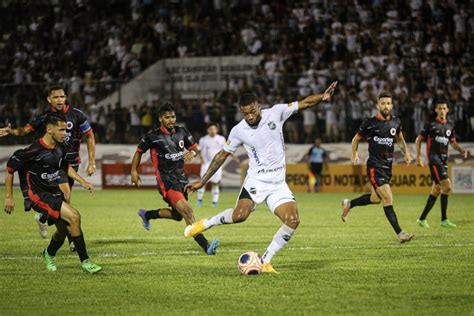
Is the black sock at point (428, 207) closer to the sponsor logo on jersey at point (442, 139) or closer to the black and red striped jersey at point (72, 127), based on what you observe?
the sponsor logo on jersey at point (442, 139)

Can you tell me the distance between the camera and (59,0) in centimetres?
4278

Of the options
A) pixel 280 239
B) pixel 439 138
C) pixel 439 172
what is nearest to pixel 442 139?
pixel 439 138

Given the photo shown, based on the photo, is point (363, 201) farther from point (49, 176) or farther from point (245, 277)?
point (49, 176)

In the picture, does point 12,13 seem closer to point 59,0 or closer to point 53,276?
point 59,0

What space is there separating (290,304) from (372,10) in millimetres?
27159

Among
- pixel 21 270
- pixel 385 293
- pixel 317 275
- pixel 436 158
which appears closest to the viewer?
pixel 385 293

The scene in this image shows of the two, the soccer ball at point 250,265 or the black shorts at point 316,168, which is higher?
the soccer ball at point 250,265

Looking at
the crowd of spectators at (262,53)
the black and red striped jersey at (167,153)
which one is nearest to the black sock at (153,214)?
the black and red striped jersey at (167,153)

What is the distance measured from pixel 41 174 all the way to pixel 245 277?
3040 mm

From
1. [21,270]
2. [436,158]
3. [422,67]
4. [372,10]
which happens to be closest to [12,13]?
[372,10]

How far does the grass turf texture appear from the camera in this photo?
9.43m

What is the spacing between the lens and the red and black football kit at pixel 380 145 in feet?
53.6

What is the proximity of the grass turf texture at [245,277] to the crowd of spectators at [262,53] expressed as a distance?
11371 millimetres

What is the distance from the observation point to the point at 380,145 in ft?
53.8
